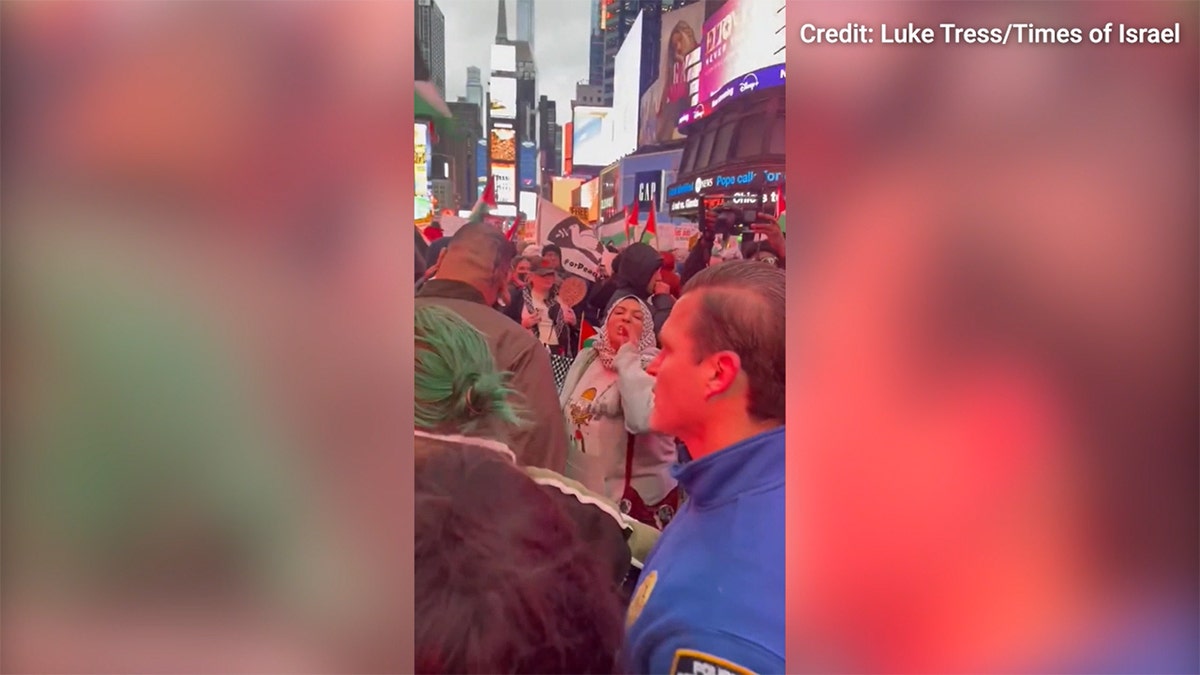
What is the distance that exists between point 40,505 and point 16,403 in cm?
29

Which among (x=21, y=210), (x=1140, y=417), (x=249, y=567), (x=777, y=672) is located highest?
(x=21, y=210)

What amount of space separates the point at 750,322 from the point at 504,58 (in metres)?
0.96

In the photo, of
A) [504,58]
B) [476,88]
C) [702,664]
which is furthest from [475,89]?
[702,664]

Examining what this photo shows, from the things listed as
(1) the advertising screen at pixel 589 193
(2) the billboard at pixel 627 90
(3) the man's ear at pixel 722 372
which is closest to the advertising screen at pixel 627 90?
(2) the billboard at pixel 627 90

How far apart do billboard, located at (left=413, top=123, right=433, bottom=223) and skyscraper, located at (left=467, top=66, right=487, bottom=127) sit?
0.46ft

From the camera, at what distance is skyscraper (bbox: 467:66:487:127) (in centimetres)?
211

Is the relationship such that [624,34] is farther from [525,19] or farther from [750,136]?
[750,136]

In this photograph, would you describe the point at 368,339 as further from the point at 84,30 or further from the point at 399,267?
the point at 84,30

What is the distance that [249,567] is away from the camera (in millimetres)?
2184

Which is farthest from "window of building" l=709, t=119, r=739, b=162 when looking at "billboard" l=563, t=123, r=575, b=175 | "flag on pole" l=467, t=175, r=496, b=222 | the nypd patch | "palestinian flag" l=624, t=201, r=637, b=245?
the nypd patch

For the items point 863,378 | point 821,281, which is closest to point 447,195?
point 821,281

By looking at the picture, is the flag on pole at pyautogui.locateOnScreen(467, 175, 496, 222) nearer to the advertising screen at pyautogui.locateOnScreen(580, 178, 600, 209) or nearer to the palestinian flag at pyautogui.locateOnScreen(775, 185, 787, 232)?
the advertising screen at pyautogui.locateOnScreen(580, 178, 600, 209)

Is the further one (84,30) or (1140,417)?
(1140,417)

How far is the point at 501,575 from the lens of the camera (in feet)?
7.06
